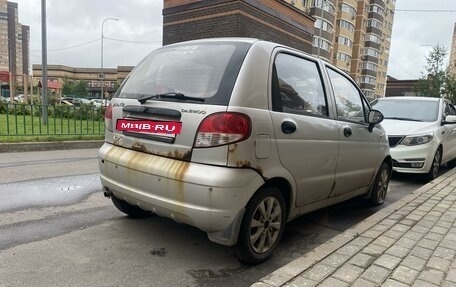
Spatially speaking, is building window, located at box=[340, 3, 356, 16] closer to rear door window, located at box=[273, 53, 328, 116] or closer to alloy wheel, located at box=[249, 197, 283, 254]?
rear door window, located at box=[273, 53, 328, 116]

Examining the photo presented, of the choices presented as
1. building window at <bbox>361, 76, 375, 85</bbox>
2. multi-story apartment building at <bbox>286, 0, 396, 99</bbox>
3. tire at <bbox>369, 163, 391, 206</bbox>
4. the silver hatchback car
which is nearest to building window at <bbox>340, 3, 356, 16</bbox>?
multi-story apartment building at <bbox>286, 0, 396, 99</bbox>

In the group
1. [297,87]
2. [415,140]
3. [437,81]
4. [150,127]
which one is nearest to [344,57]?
[437,81]

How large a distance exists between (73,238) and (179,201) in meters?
1.32

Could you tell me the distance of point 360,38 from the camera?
73875 mm

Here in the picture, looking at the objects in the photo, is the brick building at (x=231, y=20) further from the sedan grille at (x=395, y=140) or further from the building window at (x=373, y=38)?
the building window at (x=373, y=38)

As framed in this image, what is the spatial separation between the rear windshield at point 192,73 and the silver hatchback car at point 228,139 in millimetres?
10

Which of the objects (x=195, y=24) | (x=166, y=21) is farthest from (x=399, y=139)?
(x=166, y=21)

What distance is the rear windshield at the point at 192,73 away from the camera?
2.90 metres

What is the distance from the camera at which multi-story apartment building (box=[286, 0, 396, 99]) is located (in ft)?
187

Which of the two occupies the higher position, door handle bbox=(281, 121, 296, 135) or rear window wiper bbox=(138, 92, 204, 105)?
rear window wiper bbox=(138, 92, 204, 105)

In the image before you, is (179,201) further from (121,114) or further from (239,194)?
(121,114)

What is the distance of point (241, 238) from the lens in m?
2.93

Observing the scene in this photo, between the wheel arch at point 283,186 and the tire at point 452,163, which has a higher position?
the wheel arch at point 283,186

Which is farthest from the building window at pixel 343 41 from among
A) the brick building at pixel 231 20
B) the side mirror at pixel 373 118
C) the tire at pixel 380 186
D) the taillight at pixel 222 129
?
the taillight at pixel 222 129
